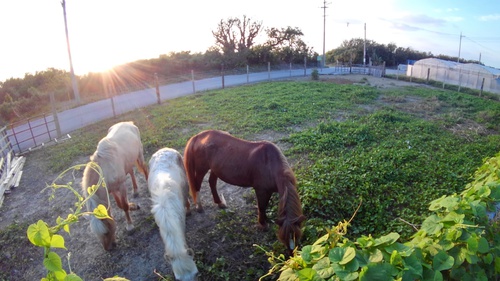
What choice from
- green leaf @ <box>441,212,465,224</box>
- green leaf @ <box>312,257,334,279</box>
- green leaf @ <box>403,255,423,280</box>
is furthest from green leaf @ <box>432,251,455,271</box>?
green leaf @ <box>312,257,334,279</box>

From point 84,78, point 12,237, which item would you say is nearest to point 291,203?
point 12,237

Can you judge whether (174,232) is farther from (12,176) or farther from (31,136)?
(31,136)

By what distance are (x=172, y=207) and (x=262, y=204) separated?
132cm

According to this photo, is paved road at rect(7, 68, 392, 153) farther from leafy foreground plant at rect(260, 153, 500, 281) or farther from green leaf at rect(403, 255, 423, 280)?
green leaf at rect(403, 255, 423, 280)

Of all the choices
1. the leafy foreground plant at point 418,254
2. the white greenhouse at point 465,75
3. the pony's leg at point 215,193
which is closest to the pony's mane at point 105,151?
the pony's leg at point 215,193

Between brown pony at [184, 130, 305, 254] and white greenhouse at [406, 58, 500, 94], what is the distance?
16.1 m

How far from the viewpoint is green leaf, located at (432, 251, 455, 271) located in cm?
138

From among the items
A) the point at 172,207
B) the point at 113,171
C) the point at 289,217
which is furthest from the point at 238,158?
the point at 113,171

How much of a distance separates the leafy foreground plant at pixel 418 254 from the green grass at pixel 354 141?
91cm

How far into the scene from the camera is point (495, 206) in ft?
6.48

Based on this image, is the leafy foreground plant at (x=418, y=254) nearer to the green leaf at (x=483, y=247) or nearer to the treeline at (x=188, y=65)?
the green leaf at (x=483, y=247)

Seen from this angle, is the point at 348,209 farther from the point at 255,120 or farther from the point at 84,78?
the point at 84,78

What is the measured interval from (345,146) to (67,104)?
54.2 feet

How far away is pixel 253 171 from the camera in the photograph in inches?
168
